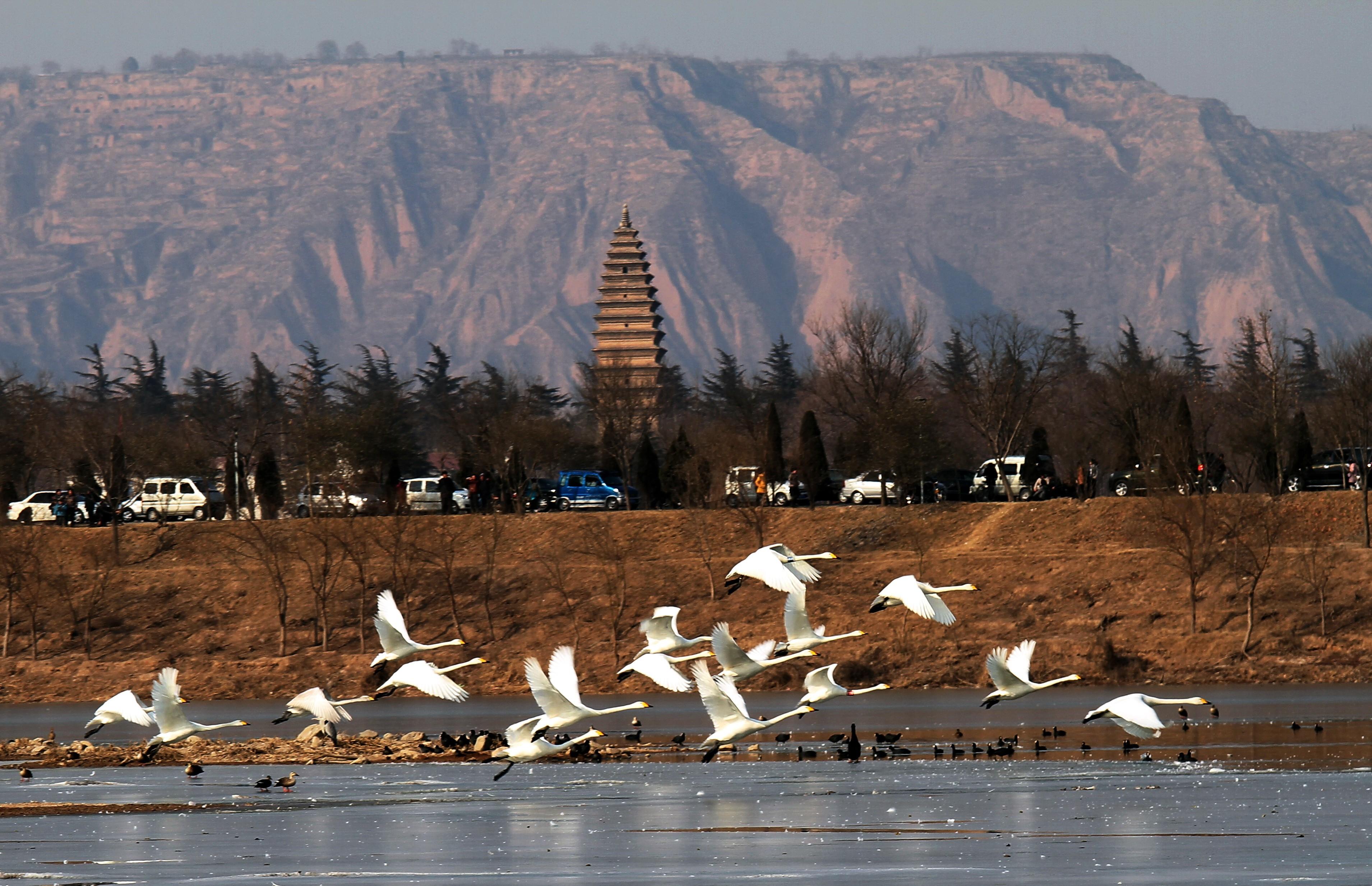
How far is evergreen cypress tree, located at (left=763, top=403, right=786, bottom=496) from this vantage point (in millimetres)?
77875

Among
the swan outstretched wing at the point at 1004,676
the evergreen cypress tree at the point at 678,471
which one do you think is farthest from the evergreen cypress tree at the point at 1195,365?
the swan outstretched wing at the point at 1004,676

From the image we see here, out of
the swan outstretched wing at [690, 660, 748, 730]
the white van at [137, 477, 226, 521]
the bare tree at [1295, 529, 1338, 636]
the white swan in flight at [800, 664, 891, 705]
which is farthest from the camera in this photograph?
the white van at [137, 477, 226, 521]

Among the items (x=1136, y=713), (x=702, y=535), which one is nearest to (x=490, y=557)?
(x=702, y=535)

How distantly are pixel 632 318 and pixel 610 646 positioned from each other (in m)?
114

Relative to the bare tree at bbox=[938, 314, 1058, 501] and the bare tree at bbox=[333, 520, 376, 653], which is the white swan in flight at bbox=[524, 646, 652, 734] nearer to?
the bare tree at bbox=[333, 520, 376, 653]

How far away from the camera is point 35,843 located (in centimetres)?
2697

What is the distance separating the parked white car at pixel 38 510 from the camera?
82.8m

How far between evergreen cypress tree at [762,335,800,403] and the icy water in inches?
4446

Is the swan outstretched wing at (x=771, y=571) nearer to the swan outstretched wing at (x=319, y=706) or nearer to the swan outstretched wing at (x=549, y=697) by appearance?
the swan outstretched wing at (x=549, y=697)

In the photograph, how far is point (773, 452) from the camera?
7850 centimetres

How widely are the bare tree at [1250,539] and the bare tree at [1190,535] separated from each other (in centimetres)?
38

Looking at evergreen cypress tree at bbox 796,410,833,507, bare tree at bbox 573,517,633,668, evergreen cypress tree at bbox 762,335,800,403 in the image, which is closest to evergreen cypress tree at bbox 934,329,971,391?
evergreen cypress tree at bbox 762,335,800,403

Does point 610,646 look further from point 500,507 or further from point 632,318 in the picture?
point 632,318

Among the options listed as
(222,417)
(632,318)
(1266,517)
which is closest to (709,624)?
(1266,517)
